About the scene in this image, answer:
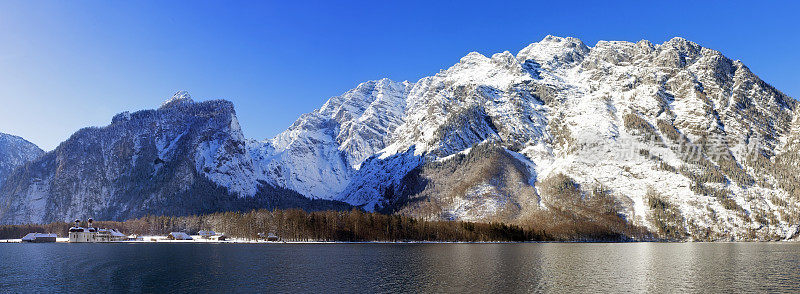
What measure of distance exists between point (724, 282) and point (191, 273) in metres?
106

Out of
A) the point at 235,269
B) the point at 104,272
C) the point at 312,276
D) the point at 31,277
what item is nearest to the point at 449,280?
the point at 312,276

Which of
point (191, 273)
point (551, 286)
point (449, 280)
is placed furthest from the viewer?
point (191, 273)

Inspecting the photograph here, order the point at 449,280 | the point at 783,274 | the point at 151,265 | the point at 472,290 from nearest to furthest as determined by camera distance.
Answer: the point at 472,290
the point at 449,280
the point at 783,274
the point at 151,265

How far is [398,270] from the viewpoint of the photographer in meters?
106

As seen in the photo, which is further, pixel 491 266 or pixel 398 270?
pixel 491 266

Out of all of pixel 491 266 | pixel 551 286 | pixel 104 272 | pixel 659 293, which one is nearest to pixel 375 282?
pixel 551 286

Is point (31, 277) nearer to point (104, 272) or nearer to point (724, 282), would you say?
point (104, 272)

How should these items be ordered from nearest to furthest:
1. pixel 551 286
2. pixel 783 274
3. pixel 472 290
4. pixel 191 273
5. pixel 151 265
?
pixel 472 290 → pixel 551 286 → pixel 191 273 → pixel 783 274 → pixel 151 265

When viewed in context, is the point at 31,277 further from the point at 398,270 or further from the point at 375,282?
the point at 398,270

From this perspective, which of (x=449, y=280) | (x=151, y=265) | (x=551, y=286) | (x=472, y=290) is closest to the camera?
(x=472, y=290)

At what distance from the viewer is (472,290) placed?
7794cm

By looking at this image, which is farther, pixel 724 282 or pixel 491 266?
pixel 491 266

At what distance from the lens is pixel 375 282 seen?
86875mm

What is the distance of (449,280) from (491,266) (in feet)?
94.3
